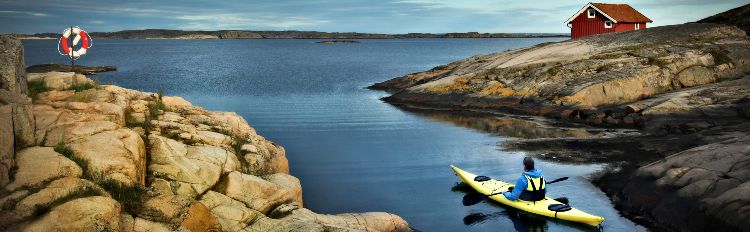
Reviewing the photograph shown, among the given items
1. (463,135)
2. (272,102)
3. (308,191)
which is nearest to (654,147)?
(463,135)

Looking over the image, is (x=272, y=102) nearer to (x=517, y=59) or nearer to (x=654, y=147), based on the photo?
(x=517, y=59)

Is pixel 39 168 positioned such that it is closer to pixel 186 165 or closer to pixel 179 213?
pixel 179 213

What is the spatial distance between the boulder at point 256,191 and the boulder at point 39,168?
11.8 ft

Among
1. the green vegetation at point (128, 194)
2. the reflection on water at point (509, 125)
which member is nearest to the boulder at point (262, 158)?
the green vegetation at point (128, 194)

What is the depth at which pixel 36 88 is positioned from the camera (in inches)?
701

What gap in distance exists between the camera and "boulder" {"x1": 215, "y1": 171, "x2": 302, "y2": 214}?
1655 cm

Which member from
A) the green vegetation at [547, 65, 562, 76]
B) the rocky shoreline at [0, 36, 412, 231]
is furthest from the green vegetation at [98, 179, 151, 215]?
the green vegetation at [547, 65, 562, 76]

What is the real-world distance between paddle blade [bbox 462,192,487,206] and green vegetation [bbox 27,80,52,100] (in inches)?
524

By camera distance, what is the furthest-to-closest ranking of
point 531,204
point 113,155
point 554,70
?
point 554,70 < point 531,204 < point 113,155

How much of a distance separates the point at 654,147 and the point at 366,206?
48.3 feet

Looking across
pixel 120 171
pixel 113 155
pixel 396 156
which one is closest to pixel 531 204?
pixel 396 156

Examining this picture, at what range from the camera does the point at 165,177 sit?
16000 mm

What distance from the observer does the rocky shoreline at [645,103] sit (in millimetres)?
19172

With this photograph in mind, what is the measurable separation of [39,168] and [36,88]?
465 centimetres
